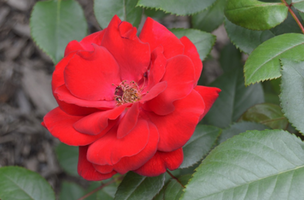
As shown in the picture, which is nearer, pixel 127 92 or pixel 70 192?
pixel 127 92

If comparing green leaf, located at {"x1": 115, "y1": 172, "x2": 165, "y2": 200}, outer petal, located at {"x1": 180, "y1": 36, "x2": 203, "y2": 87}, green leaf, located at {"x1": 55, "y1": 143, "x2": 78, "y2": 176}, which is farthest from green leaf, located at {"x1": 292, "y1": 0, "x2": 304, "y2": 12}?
green leaf, located at {"x1": 55, "y1": 143, "x2": 78, "y2": 176}

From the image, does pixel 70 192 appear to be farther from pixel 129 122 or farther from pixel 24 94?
pixel 129 122

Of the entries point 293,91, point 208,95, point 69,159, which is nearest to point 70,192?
point 69,159

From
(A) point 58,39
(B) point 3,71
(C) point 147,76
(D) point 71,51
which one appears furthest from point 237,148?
(B) point 3,71

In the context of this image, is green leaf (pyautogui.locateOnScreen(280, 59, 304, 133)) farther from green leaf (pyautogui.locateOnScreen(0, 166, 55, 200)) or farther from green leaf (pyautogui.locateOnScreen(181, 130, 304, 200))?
green leaf (pyautogui.locateOnScreen(0, 166, 55, 200))

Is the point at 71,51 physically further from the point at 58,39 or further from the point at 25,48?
the point at 25,48

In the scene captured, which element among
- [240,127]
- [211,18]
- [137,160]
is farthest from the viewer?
[211,18]
